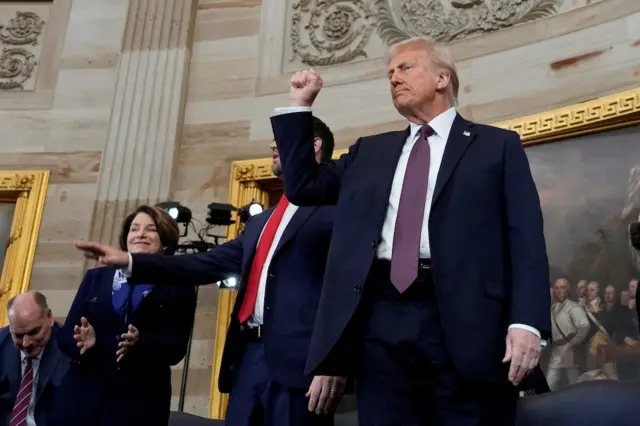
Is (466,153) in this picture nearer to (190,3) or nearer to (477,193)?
(477,193)

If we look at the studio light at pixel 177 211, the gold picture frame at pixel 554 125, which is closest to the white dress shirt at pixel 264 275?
the gold picture frame at pixel 554 125

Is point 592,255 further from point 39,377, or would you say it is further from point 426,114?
point 39,377

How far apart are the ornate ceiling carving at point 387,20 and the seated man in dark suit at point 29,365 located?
394 centimetres

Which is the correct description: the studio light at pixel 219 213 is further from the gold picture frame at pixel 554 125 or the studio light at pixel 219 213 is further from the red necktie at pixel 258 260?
the red necktie at pixel 258 260

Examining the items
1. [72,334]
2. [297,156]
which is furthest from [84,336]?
[297,156]

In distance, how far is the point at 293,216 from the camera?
283 cm

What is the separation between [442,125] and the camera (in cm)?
221

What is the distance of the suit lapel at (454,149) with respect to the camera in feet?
6.64

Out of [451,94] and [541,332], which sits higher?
[451,94]

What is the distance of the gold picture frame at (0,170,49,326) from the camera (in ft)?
21.4

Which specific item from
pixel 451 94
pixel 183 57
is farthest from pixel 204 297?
pixel 451 94

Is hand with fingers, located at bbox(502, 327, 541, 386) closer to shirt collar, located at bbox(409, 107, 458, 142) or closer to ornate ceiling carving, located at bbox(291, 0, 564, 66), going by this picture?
shirt collar, located at bbox(409, 107, 458, 142)

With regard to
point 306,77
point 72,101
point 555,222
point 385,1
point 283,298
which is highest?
point 385,1

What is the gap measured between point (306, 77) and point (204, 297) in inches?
170
